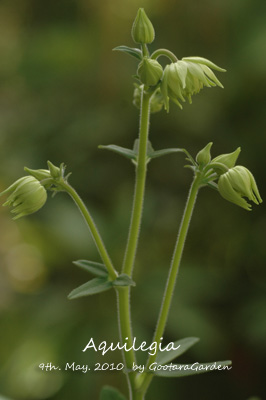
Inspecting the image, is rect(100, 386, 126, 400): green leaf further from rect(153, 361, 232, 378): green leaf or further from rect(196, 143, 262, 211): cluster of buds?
rect(196, 143, 262, 211): cluster of buds

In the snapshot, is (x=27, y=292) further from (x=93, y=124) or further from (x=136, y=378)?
(x=136, y=378)

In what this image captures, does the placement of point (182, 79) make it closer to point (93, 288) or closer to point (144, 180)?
point (144, 180)

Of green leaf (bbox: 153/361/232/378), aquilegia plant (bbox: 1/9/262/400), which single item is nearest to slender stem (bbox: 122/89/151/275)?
aquilegia plant (bbox: 1/9/262/400)

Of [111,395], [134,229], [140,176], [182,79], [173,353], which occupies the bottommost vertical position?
[111,395]

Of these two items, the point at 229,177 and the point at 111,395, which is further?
the point at 111,395

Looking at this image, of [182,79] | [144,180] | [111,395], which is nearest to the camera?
[182,79]

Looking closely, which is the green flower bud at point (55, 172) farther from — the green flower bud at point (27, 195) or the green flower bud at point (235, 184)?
the green flower bud at point (235, 184)

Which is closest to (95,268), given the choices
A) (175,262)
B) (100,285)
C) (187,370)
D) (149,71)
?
(100,285)
